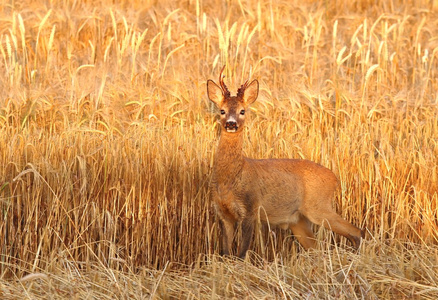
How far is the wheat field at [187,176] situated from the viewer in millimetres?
4605

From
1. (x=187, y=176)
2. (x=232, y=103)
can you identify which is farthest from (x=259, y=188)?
(x=232, y=103)

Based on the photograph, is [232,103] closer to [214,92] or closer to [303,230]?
[214,92]

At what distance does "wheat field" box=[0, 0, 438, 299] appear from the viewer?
4.61 meters

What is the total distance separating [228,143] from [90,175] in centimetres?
110

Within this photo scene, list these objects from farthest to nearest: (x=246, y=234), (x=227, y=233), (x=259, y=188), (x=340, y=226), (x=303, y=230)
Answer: (x=303, y=230)
(x=340, y=226)
(x=259, y=188)
(x=227, y=233)
(x=246, y=234)

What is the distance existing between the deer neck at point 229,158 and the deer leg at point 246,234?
33 cm

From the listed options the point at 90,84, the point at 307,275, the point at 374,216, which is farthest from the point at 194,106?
the point at 307,275

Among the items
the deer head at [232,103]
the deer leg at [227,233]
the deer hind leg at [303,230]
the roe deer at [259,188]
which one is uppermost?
the deer head at [232,103]

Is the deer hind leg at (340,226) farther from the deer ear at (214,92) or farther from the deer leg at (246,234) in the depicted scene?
the deer ear at (214,92)

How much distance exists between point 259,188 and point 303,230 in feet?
2.16

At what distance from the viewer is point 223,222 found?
559cm

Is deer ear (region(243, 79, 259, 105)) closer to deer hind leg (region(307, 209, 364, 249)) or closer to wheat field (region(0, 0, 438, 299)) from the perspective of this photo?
wheat field (region(0, 0, 438, 299))

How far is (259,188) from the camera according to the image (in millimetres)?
5688

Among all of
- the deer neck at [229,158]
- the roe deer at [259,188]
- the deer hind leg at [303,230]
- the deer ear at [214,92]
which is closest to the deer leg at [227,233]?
the roe deer at [259,188]
